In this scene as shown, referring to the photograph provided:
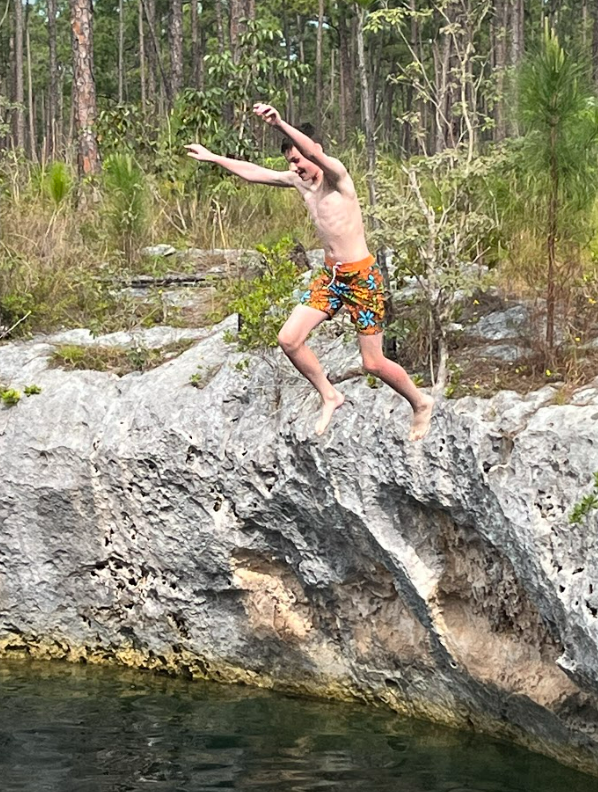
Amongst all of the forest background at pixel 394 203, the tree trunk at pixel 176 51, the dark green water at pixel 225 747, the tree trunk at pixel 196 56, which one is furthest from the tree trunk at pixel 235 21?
the dark green water at pixel 225 747

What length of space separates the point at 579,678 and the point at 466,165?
3660mm

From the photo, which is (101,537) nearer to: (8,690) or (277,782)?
(8,690)

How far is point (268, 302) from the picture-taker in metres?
8.23

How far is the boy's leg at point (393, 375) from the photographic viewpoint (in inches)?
262

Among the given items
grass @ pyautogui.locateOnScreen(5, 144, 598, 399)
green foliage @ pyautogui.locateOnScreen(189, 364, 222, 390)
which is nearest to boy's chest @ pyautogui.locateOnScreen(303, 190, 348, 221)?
grass @ pyautogui.locateOnScreen(5, 144, 598, 399)

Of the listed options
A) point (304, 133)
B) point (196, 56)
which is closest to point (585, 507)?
point (304, 133)

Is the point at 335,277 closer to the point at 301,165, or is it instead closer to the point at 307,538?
the point at 301,165

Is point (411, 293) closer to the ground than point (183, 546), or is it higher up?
higher up

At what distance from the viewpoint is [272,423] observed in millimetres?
7859

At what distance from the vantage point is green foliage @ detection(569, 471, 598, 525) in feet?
19.9

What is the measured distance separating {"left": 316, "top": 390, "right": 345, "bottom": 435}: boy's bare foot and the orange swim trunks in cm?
51

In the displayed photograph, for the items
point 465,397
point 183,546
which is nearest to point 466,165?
point 465,397

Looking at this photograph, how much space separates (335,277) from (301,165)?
0.72 metres

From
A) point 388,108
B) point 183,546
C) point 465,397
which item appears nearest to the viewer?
point 465,397
